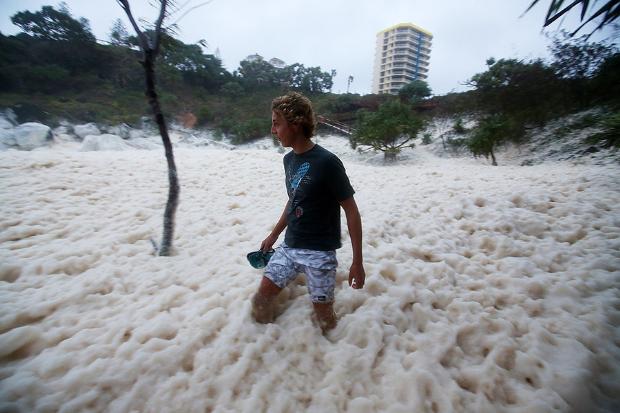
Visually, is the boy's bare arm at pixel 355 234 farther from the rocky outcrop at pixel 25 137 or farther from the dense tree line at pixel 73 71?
the dense tree line at pixel 73 71

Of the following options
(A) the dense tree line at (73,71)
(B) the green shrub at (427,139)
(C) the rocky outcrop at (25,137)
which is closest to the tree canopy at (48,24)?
(A) the dense tree line at (73,71)

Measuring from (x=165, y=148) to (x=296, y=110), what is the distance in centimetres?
230

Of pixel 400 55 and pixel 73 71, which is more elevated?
pixel 400 55

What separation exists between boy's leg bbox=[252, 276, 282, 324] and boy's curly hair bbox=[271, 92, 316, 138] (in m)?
1.14

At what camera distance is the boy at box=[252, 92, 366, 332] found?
1.62 metres

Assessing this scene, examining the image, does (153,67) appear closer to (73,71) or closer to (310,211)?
(310,211)

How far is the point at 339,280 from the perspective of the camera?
2.66 meters

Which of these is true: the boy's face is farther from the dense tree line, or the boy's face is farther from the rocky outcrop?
the dense tree line

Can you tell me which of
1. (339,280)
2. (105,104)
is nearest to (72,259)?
(339,280)

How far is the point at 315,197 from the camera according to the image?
170cm

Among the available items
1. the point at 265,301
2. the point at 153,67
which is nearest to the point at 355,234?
the point at 265,301

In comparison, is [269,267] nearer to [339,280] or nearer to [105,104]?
[339,280]

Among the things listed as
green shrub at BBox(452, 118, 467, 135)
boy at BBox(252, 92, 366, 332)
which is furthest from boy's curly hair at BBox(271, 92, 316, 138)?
green shrub at BBox(452, 118, 467, 135)

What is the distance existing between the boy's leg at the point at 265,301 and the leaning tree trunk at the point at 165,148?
5.67ft
